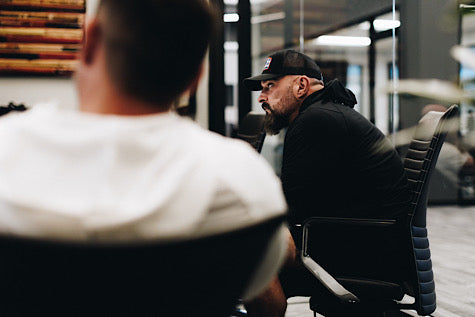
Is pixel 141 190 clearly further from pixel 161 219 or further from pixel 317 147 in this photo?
pixel 317 147

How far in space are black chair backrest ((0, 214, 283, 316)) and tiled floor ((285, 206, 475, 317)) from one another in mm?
2126

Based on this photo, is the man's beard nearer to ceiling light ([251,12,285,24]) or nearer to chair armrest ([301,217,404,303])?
chair armrest ([301,217,404,303])

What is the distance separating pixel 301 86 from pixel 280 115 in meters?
0.16

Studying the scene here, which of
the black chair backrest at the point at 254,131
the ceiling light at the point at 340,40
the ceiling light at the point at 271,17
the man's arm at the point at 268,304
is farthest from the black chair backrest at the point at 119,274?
the ceiling light at the point at 340,40

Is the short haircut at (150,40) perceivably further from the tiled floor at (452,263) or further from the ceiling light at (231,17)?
the ceiling light at (231,17)

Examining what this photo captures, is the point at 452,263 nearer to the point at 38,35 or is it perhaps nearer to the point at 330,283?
the point at 330,283

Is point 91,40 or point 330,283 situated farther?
point 330,283

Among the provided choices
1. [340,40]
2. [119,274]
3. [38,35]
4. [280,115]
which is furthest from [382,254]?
[340,40]

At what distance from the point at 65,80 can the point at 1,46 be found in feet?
1.47

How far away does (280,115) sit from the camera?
2.25m

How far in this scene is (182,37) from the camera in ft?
1.89

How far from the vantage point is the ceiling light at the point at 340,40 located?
20.1 ft

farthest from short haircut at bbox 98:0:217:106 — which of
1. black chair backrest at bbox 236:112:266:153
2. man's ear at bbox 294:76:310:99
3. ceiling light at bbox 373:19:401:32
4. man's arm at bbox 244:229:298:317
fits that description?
ceiling light at bbox 373:19:401:32

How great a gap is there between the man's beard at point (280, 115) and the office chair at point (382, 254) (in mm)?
610
